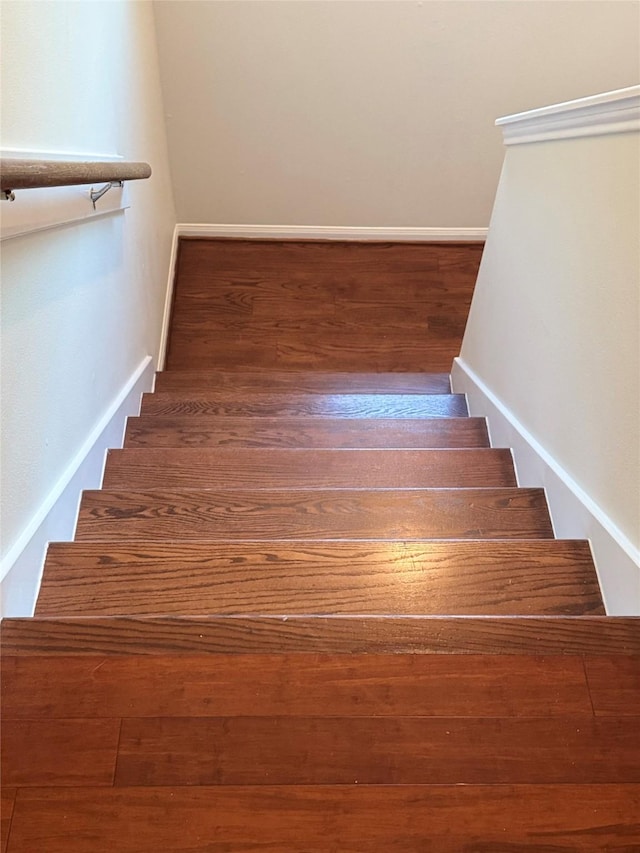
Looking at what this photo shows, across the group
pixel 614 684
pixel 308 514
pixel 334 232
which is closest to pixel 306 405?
pixel 308 514

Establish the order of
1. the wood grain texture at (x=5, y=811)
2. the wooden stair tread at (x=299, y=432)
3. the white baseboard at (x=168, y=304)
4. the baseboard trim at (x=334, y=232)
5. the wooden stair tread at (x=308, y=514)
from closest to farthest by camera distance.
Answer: the wood grain texture at (x=5, y=811), the wooden stair tread at (x=308, y=514), the wooden stair tread at (x=299, y=432), the white baseboard at (x=168, y=304), the baseboard trim at (x=334, y=232)

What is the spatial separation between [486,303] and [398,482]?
2.74 feet

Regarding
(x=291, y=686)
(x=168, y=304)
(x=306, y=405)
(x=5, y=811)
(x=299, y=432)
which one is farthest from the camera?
(x=168, y=304)

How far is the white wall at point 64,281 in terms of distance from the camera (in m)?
1.23

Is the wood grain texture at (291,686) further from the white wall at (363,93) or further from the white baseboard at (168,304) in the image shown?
the white wall at (363,93)

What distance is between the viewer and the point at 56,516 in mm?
1428

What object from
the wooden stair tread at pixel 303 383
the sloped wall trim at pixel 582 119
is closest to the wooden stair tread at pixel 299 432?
the wooden stair tread at pixel 303 383

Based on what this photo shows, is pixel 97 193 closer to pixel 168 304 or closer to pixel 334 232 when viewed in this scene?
pixel 168 304

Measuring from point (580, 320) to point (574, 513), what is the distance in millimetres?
470

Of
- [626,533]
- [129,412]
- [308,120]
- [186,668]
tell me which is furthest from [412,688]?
[308,120]

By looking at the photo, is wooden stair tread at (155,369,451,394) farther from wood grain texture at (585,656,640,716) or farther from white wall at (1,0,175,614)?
wood grain texture at (585,656,640,716)

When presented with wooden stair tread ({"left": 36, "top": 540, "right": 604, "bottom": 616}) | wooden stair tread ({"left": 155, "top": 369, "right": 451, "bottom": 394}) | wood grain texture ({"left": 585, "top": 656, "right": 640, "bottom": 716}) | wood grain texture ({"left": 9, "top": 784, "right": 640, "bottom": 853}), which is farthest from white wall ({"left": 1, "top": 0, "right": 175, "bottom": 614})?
wood grain texture ({"left": 585, "top": 656, "right": 640, "bottom": 716})

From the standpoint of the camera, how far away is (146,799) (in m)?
0.92

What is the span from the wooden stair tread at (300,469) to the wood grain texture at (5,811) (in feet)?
3.14
